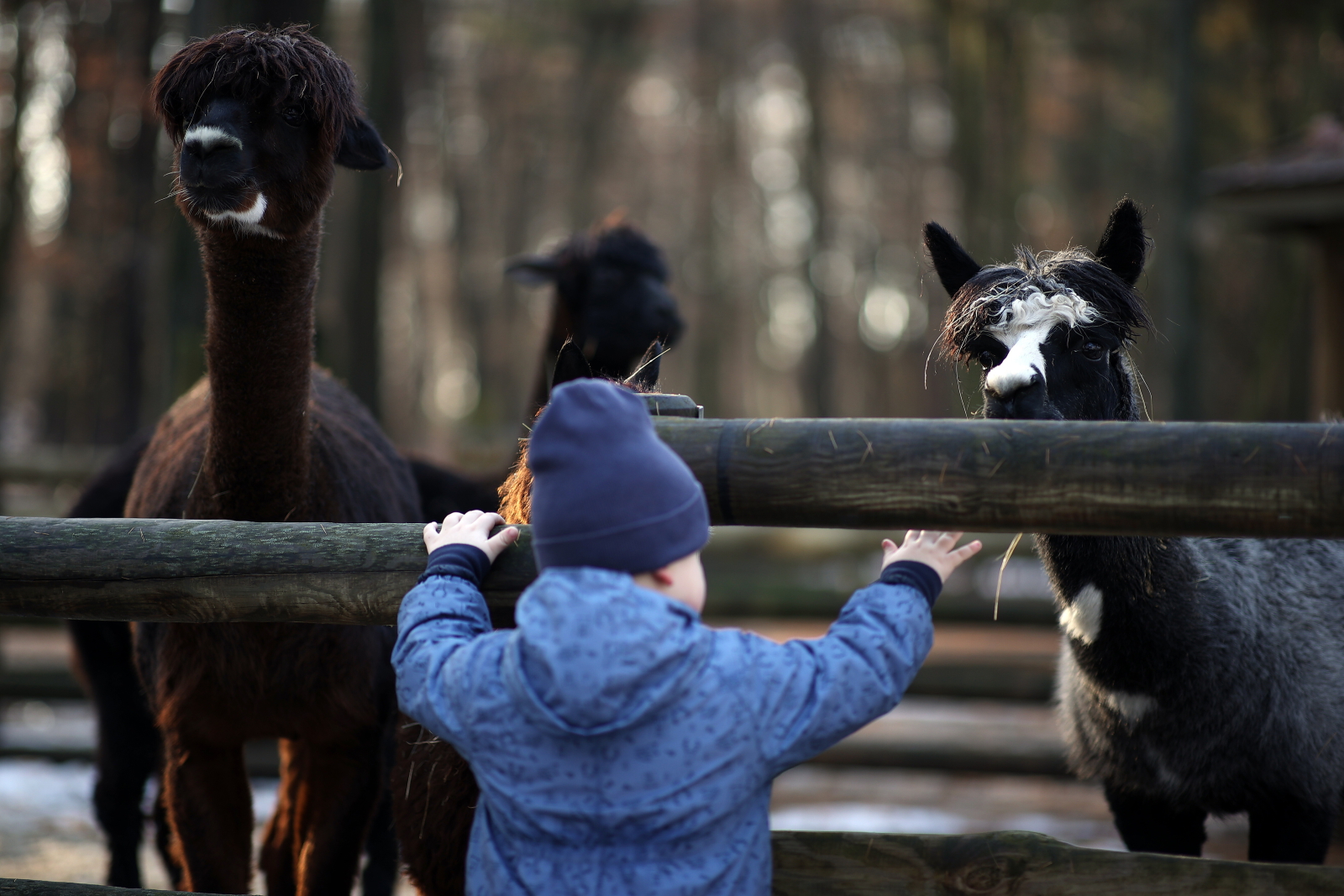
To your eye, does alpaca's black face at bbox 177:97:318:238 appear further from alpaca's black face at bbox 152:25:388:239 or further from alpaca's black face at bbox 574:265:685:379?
alpaca's black face at bbox 574:265:685:379

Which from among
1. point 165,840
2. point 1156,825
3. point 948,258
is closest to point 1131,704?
point 1156,825

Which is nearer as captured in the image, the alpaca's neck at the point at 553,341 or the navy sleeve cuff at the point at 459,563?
the navy sleeve cuff at the point at 459,563

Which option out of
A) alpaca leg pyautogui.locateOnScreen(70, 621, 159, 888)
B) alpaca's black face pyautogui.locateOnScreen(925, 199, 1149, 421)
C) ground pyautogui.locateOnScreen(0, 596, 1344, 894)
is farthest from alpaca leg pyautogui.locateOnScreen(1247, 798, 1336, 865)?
alpaca leg pyautogui.locateOnScreen(70, 621, 159, 888)

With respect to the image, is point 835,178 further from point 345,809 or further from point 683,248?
point 345,809

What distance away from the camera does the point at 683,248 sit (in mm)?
34875

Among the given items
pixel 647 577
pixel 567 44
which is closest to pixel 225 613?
pixel 647 577

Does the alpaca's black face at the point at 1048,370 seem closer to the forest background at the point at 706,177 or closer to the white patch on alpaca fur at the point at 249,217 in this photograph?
the forest background at the point at 706,177

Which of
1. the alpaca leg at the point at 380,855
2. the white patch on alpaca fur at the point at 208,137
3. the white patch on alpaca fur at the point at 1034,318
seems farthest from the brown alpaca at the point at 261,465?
the white patch on alpaca fur at the point at 1034,318

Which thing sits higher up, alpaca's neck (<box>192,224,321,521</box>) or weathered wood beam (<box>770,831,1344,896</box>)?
alpaca's neck (<box>192,224,321,521</box>)

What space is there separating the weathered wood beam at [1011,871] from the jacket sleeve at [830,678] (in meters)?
0.60

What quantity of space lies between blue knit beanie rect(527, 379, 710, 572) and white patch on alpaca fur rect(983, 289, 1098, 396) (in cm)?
110

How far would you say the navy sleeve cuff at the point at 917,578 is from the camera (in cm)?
189

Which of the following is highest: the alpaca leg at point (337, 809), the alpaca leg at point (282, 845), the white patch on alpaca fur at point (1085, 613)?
the white patch on alpaca fur at point (1085, 613)

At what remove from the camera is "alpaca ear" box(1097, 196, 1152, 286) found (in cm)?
279
